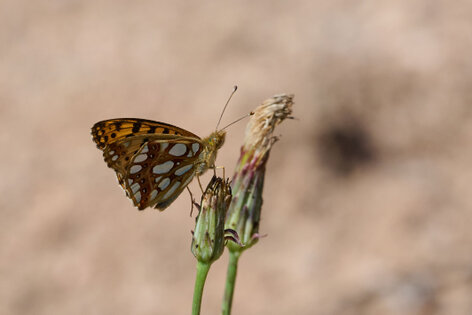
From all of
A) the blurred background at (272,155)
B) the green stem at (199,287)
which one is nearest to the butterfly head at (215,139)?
the green stem at (199,287)

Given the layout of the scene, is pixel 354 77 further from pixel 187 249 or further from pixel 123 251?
pixel 123 251

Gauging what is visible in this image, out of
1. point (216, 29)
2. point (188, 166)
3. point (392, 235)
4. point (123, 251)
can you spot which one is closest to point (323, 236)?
point (392, 235)

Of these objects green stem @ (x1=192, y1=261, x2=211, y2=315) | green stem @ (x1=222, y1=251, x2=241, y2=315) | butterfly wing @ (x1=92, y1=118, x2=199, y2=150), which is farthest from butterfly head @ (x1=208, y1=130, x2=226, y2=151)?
green stem @ (x1=192, y1=261, x2=211, y2=315)

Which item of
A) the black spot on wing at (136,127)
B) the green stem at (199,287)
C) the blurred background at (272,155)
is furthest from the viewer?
the blurred background at (272,155)

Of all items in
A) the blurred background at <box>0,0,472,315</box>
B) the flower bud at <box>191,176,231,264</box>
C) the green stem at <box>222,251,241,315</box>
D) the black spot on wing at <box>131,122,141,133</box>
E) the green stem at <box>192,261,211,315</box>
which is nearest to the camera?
the green stem at <box>192,261,211,315</box>

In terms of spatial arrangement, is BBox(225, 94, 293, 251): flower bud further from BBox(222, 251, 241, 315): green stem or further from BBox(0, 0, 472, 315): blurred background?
BBox(0, 0, 472, 315): blurred background

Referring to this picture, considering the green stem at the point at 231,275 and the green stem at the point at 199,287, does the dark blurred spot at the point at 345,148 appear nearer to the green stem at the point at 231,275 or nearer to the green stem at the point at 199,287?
the green stem at the point at 231,275
